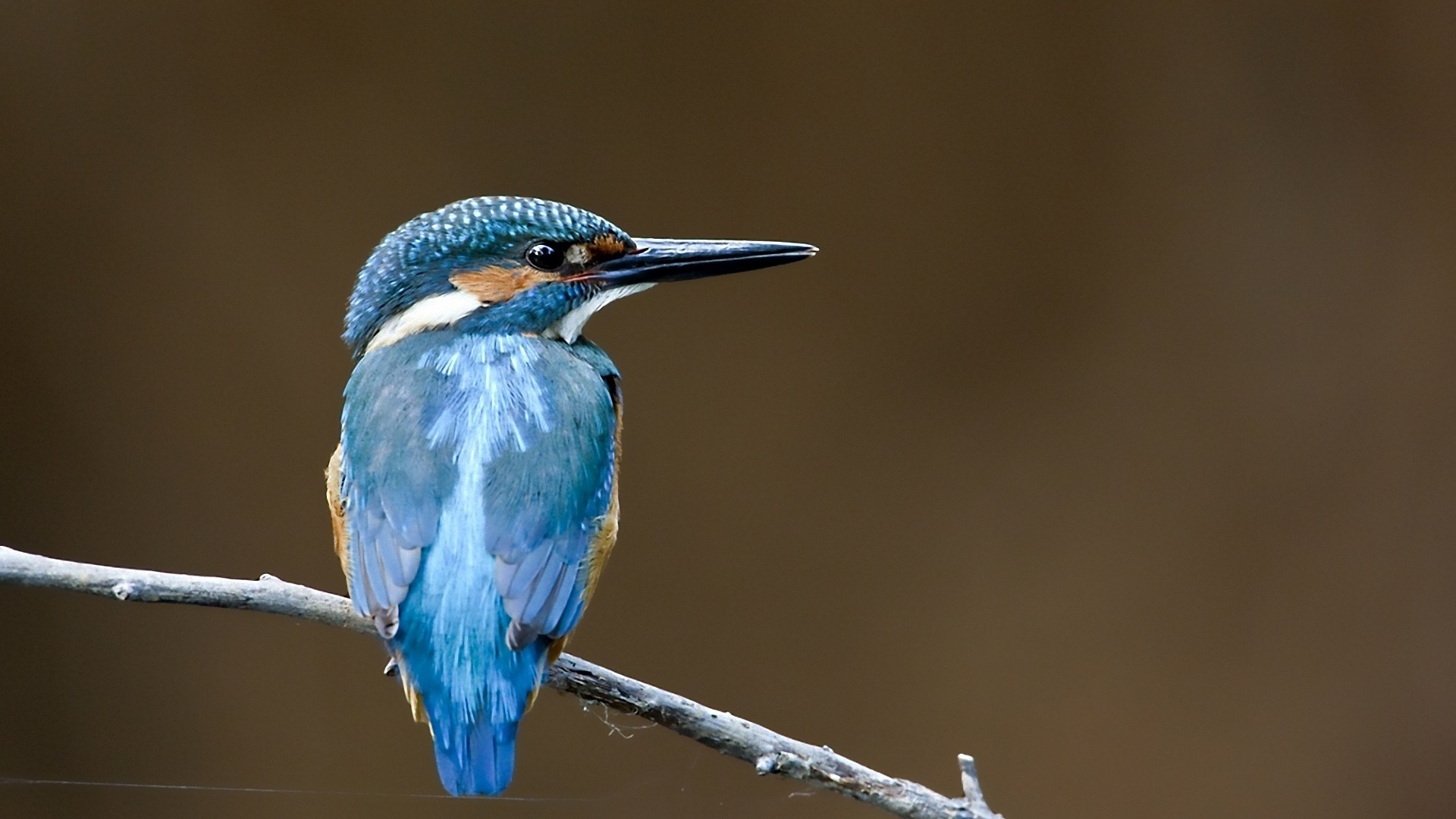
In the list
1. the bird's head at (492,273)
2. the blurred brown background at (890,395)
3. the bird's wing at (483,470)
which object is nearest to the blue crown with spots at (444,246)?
the bird's head at (492,273)

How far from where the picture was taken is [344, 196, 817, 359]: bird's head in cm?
171

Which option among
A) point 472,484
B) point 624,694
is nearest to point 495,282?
point 472,484

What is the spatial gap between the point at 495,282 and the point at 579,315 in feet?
0.39

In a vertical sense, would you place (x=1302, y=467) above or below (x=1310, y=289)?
below

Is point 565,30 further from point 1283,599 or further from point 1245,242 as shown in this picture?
point 1283,599

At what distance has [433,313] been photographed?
5.61 feet

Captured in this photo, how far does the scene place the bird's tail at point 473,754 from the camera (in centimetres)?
127

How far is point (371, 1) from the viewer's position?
2.76m

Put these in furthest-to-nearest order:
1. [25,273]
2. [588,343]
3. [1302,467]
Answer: [1302,467] < [25,273] < [588,343]

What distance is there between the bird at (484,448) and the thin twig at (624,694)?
8 cm

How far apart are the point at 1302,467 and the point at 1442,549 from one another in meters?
A: 0.33

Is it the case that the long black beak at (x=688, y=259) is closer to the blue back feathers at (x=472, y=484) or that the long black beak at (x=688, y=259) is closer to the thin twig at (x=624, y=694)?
the blue back feathers at (x=472, y=484)

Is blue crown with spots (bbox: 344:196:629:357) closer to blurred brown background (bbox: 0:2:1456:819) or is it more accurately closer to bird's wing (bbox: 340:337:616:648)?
bird's wing (bbox: 340:337:616:648)

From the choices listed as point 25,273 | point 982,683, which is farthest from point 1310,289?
point 25,273
